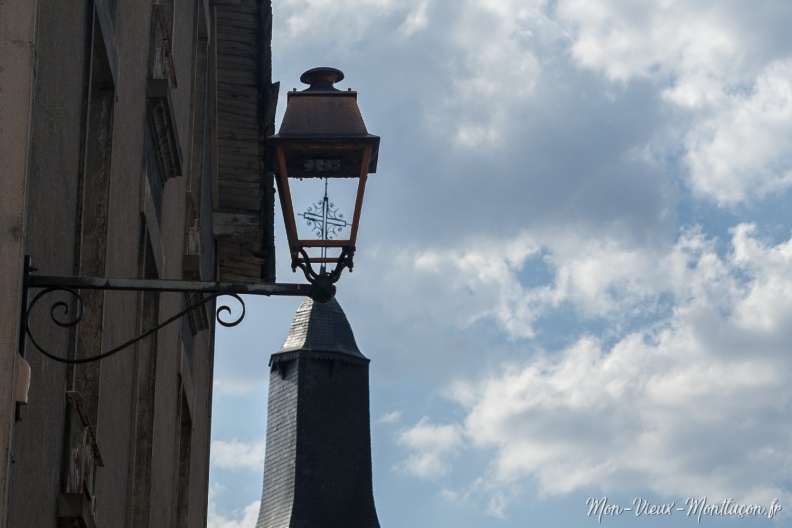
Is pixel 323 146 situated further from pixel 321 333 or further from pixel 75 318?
pixel 321 333

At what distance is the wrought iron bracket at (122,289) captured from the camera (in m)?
4.67

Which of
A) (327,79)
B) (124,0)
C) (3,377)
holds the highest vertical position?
(124,0)

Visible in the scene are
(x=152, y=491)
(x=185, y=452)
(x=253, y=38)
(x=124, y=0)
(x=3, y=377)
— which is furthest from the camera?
(x=253, y=38)

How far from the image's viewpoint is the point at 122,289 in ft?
16.6

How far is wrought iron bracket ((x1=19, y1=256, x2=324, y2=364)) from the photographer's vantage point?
4668mm

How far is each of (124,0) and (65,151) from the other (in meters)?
2.00

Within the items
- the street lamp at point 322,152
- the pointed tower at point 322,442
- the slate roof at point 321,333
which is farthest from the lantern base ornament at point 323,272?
the slate roof at point 321,333

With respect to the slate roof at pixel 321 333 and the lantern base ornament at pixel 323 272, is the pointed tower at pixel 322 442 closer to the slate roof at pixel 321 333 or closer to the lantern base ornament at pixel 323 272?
the slate roof at pixel 321 333

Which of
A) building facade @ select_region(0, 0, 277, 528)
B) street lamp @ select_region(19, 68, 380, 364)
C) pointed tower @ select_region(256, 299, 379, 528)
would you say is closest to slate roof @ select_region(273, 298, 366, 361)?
pointed tower @ select_region(256, 299, 379, 528)

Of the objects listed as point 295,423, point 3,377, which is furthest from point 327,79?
point 295,423

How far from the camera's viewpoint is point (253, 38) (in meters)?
14.2

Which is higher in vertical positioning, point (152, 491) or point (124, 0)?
point (124, 0)

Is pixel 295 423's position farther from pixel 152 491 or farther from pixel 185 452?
pixel 152 491

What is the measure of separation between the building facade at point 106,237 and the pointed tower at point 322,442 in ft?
87.4
